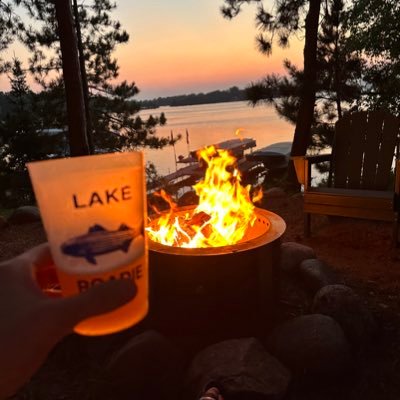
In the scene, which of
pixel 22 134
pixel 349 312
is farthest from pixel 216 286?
pixel 22 134

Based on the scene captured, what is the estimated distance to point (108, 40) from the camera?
13641mm

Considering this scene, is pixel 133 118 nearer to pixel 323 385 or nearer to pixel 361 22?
pixel 361 22

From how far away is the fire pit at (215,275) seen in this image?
2807 mm

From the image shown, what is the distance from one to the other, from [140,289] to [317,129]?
1088 cm

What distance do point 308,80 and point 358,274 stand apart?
5.76 meters

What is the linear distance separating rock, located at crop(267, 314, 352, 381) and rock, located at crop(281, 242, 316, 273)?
1180mm

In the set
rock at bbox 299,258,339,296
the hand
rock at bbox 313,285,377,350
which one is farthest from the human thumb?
rock at bbox 299,258,339,296

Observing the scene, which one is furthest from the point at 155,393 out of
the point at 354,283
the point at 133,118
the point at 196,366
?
the point at 133,118

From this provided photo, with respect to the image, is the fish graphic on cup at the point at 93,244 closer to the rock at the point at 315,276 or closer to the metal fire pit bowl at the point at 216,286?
the metal fire pit bowl at the point at 216,286

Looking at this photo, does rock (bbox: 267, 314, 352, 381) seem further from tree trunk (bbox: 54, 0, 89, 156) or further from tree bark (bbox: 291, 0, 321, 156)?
tree bark (bbox: 291, 0, 321, 156)

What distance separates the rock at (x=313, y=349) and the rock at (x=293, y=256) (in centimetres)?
118

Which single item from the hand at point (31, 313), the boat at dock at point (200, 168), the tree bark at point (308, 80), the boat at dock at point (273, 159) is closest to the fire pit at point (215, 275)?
the hand at point (31, 313)

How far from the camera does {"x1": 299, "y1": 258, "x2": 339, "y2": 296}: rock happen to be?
3781mm

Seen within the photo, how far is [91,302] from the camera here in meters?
0.83
